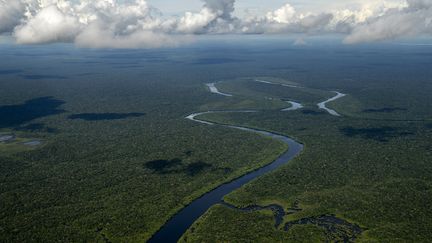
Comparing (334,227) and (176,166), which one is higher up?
(176,166)

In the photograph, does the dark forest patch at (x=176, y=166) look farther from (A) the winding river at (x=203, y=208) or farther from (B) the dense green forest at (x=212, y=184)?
(A) the winding river at (x=203, y=208)

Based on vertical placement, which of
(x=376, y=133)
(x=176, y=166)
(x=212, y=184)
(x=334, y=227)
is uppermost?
(x=176, y=166)

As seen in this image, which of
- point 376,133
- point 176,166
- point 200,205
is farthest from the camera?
point 376,133

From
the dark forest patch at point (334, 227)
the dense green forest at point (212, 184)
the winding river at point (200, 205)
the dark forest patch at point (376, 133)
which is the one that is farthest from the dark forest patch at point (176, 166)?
the dark forest patch at point (376, 133)

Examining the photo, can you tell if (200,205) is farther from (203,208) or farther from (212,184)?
(212,184)

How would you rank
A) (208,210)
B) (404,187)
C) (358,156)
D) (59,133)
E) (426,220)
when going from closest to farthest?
(426,220) → (208,210) → (404,187) → (358,156) → (59,133)

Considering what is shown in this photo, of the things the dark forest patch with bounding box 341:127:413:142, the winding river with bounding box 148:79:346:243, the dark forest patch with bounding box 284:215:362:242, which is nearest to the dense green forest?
the dark forest patch with bounding box 284:215:362:242

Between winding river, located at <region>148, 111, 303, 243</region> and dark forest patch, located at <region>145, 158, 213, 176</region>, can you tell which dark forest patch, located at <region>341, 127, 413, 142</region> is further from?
dark forest patch, located at <region>145, 158, 213, 176</region>

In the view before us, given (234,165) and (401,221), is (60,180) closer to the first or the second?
(234,165)

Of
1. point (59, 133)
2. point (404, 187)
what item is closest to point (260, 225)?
point (404, 187)

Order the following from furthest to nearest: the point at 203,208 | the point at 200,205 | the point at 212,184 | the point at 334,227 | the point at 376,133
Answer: the point at 376,133, the point at 212,184, the point at 200,205, the point at 203,208, the point at 334,227

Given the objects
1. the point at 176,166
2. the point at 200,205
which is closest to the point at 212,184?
the point at 200,205
